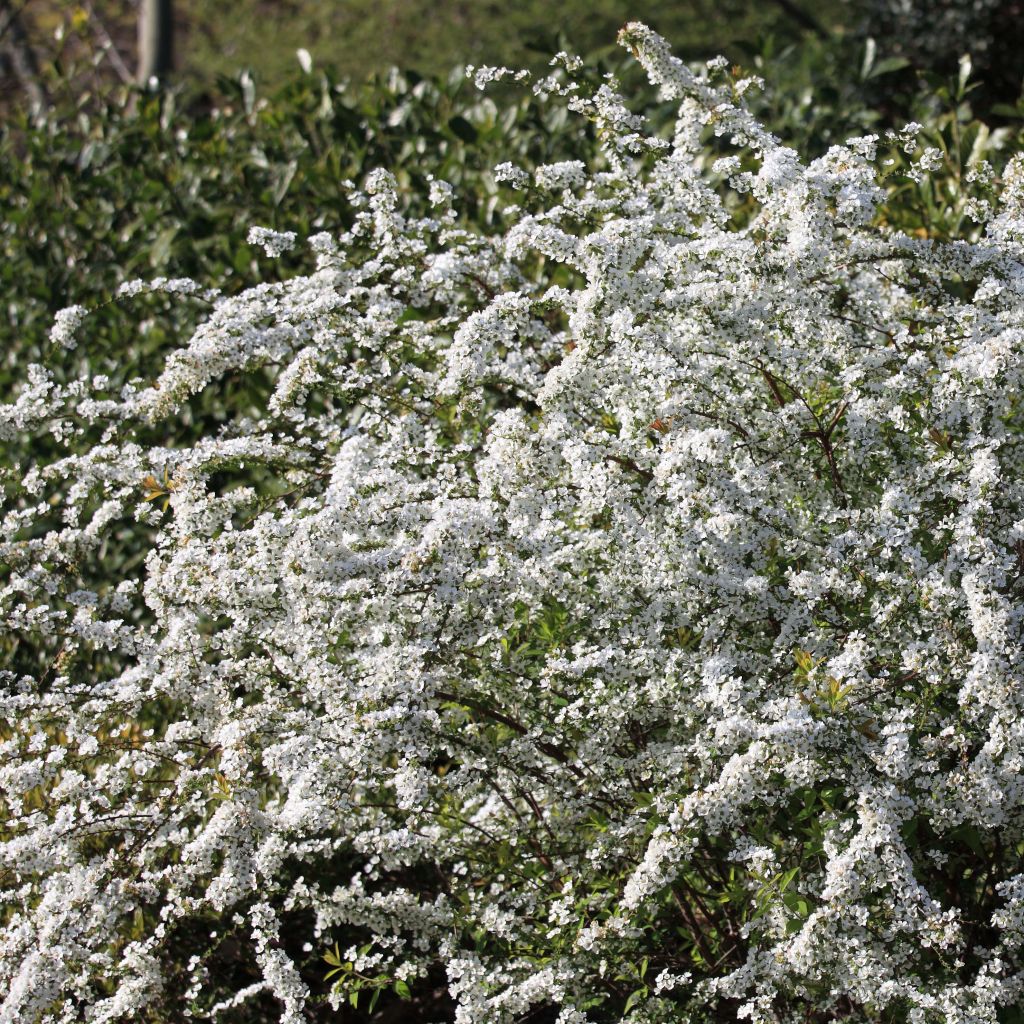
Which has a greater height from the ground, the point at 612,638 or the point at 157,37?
the point at 157,37

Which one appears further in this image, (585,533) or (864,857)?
(585,533)

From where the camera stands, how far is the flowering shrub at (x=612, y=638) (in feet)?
10.2

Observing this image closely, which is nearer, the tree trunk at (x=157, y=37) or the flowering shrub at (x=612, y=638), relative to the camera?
the flowering shrub at (x=612, y=638)

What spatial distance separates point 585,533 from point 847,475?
748 mm

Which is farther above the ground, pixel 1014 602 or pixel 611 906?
pixel 1014 602

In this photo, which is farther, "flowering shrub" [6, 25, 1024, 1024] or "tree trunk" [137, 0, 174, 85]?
"tree trunk" [137, 0, 174, 85]

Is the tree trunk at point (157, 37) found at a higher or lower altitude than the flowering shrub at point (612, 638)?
higher

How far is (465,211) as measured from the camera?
5.88m

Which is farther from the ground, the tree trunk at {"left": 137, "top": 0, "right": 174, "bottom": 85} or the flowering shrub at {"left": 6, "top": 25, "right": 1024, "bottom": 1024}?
the tree trunk at {"left": 137, "top": 0, "right": 174, "bottom": 85}

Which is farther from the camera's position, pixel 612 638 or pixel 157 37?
pixel 157 37

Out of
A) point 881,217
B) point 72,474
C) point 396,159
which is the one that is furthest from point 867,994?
point 396,159

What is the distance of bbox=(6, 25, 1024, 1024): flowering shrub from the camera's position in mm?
3104

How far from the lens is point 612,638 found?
11.6ft

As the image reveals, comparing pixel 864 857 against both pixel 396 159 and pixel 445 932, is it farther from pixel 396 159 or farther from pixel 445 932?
pixel 396 159
